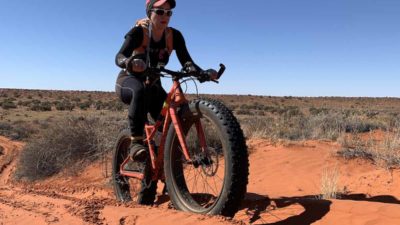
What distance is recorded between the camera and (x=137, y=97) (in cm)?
478

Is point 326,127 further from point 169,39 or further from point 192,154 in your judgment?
point 192,154

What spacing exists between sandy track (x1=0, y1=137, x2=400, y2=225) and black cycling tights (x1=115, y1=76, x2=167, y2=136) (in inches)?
34.4

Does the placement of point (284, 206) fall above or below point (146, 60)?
below

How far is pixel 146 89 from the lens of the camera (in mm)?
5086

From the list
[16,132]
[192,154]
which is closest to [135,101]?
[192,154]

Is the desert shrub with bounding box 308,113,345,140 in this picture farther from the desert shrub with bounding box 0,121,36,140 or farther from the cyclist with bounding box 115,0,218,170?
the desert shrub with bounding box 0,121,36,140

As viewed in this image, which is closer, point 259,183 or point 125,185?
point 125,185

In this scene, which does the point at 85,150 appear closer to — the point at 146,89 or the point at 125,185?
the point at 125,185

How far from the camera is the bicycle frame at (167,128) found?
440 centimetres

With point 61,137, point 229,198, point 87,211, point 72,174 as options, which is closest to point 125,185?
point 87,211

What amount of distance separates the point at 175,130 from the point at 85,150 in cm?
717

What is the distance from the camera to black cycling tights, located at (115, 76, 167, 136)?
189 inches

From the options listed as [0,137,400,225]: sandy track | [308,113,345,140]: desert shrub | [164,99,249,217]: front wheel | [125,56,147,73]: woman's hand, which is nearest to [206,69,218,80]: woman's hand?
[164,99,249,217]: front wheel

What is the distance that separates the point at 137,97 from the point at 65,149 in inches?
274
